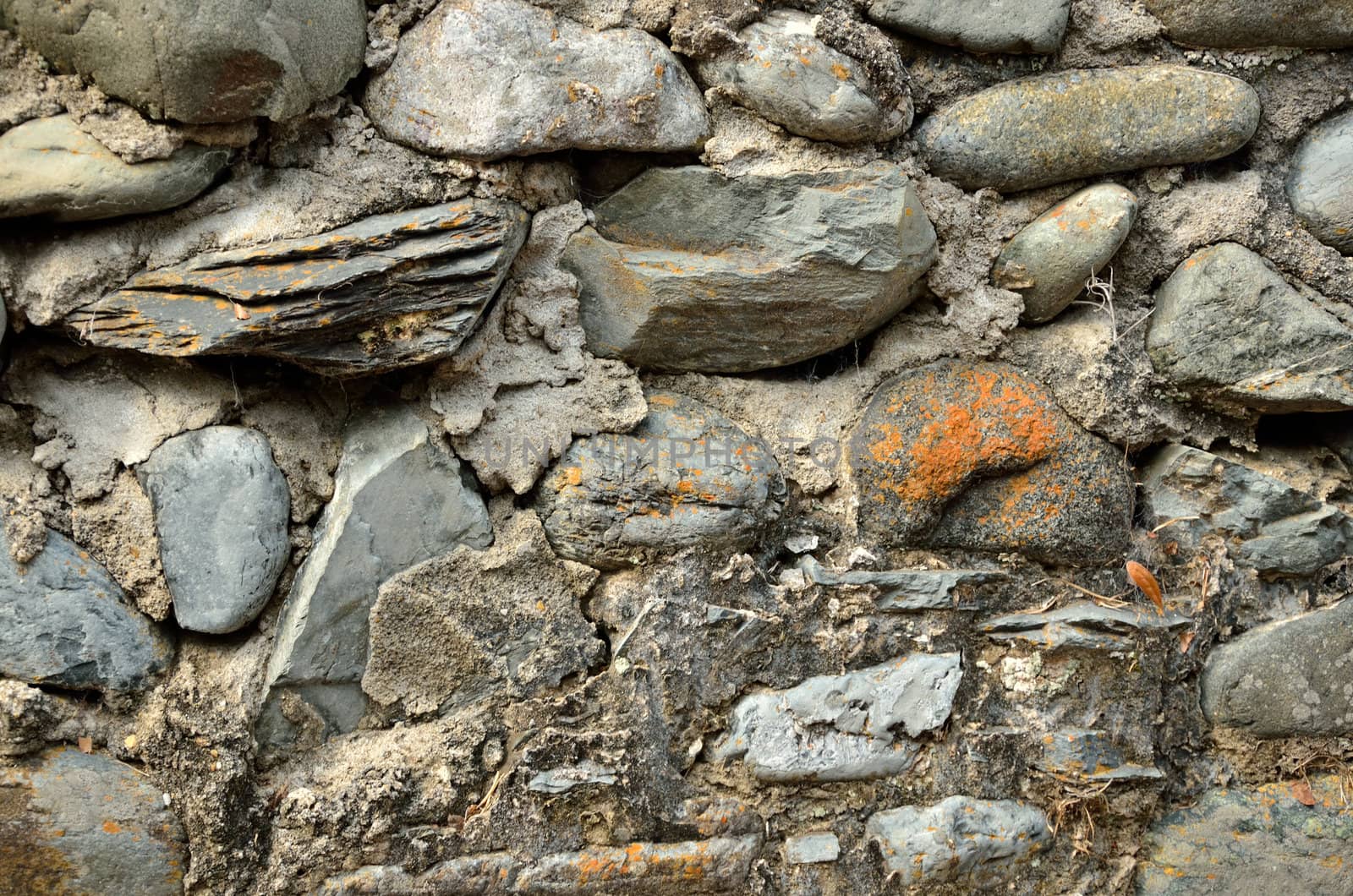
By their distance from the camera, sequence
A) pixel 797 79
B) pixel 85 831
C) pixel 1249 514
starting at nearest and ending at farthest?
1. pixel 85 831
2. pixel 797 79
3. pixel 1249 514

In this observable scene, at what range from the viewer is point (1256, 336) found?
204cm

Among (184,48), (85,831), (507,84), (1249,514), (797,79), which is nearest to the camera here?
(184,48)

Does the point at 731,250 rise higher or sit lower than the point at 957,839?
higher

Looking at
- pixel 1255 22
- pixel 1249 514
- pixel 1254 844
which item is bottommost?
pixel 1254 844

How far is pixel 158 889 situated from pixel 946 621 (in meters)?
1.36

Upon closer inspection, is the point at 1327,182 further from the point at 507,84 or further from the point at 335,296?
the point at 335,296


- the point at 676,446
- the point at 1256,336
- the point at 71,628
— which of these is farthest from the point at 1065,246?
the point at 71,628

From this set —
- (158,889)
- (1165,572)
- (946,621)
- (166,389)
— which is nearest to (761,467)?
(946,621)

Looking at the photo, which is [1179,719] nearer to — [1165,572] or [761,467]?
[1165,572]

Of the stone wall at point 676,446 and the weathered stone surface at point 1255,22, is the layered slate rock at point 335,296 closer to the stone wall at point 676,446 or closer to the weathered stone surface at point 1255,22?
the stone wall at point 676,446

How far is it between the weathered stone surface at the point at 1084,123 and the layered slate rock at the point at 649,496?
0.67m

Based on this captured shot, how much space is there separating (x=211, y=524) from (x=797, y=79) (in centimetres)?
118

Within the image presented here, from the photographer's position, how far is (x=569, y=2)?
1.85 metres

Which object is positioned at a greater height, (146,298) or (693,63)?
(693,63)
